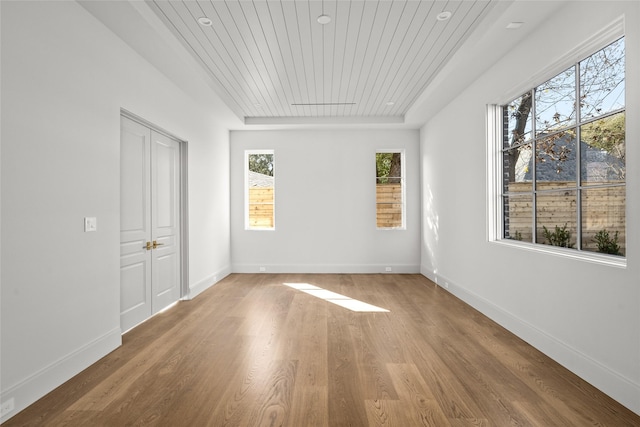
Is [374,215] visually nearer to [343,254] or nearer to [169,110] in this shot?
[343,254]

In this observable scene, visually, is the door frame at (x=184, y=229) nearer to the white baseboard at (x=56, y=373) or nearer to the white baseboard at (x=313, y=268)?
the white baseboard at (x=56, y=373)

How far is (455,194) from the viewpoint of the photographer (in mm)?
4941

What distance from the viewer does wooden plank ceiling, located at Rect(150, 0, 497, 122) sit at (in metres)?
2.97

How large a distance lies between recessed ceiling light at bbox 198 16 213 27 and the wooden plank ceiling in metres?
0.02

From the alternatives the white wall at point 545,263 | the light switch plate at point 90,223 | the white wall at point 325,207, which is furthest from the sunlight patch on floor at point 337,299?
the light switch plate at point 90,223

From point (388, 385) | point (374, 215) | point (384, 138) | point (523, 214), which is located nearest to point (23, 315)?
point (388, 385)

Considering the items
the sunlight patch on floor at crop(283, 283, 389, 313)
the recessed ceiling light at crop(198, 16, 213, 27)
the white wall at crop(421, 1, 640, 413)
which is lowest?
the sunlight patch on floor at crop(283, 283, 389, 313)

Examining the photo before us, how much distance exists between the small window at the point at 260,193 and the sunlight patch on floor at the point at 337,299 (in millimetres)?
1589

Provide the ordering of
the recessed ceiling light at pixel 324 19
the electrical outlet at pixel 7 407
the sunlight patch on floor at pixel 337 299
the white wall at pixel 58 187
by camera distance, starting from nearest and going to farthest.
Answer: the electrical outlet at pixel 7 407
the white wall at pixel 58 187
the recessed ceiling light at pixel 324 19
the sunlight patch on floor at pixel 337 299

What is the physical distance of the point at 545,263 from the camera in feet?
9.77

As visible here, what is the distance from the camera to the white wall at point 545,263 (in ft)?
7.05

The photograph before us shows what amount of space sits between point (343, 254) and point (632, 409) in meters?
4.90

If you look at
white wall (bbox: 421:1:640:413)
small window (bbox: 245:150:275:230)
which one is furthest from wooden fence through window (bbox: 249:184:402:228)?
white wall (bbox: 421:1:640:413)

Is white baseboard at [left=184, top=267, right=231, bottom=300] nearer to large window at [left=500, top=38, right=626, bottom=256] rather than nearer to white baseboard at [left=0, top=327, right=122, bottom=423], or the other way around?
white baseboard at [left=0, top=327, right=122, bottom=423]
